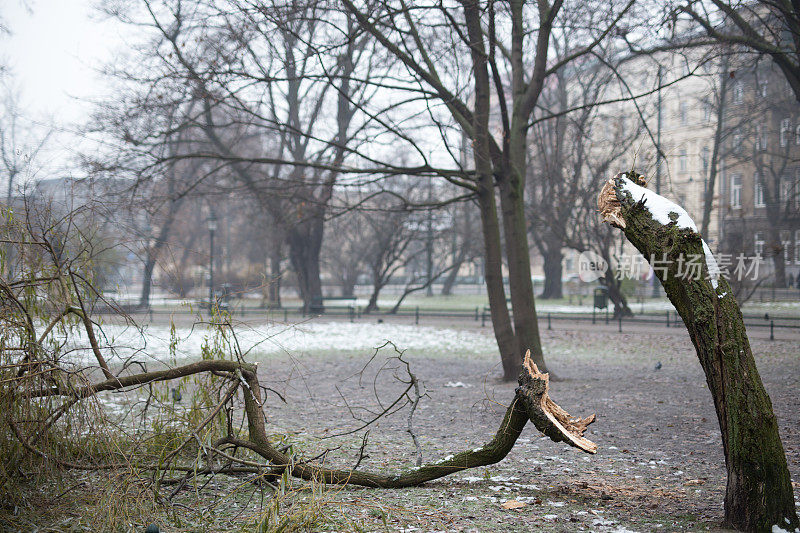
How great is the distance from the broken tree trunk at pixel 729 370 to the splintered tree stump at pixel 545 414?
899 mm

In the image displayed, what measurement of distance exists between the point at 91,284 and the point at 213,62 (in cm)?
524

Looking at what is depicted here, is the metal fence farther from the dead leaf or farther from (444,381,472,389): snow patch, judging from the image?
the dead leaf

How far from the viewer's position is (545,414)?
4.75 meters

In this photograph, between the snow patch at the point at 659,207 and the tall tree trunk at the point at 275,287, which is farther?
the tall tree trunk at the point at 275,287

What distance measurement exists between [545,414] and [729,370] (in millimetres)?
1213

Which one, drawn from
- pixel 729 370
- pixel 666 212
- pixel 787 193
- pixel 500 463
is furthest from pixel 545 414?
pixel 787 193

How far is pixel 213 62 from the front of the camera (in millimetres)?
9969

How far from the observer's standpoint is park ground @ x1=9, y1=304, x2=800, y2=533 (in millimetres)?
4586

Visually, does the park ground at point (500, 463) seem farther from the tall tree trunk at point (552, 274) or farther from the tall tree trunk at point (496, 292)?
the tall tree trunk at point (552, 274)

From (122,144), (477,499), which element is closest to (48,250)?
(477,499)

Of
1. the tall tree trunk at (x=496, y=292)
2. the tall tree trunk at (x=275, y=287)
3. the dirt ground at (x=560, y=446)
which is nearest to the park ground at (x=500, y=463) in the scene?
the dirt ground at (x=560, y=446)

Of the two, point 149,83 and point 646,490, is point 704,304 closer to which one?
point 646,490

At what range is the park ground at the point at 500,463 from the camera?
181 inches

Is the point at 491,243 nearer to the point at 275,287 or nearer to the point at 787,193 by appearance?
the point at 275,287
